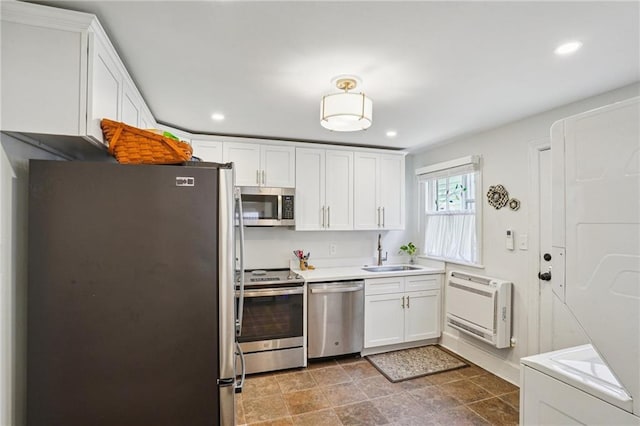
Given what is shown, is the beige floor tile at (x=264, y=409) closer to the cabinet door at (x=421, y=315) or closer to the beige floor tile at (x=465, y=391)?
the beige floor tile at (x=465, y=391)

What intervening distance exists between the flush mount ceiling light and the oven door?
70.5 inches

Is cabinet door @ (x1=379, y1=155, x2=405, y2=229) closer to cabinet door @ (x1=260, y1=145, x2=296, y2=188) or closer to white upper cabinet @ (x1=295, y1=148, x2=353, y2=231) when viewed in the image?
white upper cabinet @ (x1=295, y1=148, x2=353, y2=231)

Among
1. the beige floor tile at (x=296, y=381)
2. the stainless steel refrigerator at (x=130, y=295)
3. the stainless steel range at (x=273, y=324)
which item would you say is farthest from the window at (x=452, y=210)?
the stainless steel refrigerator at (x=130, y=295)

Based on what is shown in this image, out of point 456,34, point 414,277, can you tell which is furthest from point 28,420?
point 414,277

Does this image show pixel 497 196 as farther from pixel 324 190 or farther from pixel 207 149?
pixel 207 149

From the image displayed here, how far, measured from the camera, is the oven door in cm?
313

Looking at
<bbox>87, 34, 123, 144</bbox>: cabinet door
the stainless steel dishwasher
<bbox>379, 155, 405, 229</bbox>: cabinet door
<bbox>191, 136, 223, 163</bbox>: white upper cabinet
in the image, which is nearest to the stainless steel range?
the stainless steel dishwasher

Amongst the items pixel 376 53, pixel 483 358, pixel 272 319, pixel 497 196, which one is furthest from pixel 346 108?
pixel 483 358

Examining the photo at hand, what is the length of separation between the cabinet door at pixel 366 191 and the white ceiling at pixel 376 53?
122cm

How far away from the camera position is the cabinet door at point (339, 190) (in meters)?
3.85

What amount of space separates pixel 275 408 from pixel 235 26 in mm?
2679

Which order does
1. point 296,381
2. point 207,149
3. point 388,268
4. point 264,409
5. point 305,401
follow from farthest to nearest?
point 388,268, point 207,149, point 296,381, point 305,401, point 264,409

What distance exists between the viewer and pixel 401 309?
3713 mm

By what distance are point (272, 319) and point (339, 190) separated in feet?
5.42
